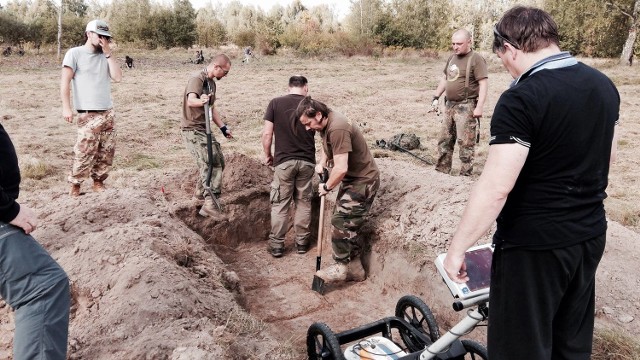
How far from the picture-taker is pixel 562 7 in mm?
26125

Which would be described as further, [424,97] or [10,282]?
[424,97]

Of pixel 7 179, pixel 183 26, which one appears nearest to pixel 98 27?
pixel 7 179

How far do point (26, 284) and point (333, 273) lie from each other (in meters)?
3.05

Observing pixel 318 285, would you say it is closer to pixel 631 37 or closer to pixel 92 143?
pixel 92 143

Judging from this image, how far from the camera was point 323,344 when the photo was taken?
11.8ft

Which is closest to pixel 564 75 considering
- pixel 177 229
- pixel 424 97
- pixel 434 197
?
pixel 434 197

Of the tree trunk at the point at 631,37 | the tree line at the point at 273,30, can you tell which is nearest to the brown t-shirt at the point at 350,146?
the tree trunk at the point at 631,37

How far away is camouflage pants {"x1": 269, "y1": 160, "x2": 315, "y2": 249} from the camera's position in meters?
5.69

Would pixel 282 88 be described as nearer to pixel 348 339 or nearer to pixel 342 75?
pixel 342 75

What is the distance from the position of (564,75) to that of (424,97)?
15.4m

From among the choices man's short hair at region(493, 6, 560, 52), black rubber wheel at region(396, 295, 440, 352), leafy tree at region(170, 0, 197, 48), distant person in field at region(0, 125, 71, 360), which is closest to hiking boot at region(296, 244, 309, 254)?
black rubber wheel at region(396, 295, 440, 352)

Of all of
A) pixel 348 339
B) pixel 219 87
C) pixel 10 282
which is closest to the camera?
pixel 10 282

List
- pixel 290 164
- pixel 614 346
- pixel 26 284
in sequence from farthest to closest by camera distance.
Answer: pixel 290 164, pixel 614 346, pixel 26 284

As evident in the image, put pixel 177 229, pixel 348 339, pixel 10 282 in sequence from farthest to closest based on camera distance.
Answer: pixel 177 229 < pixel 348 339 < pixel 10 282
